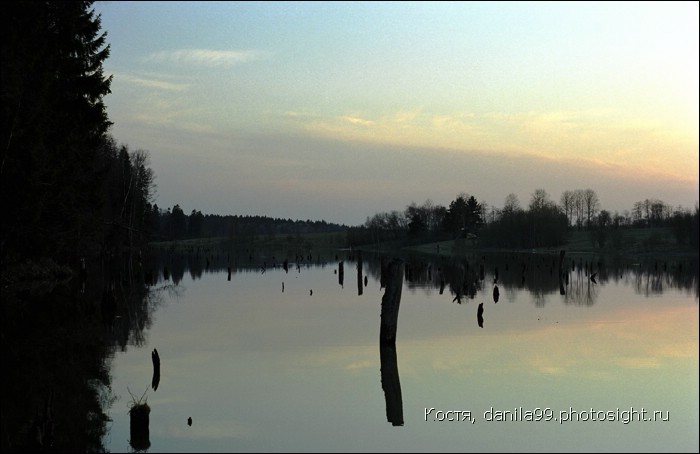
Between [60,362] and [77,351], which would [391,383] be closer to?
[60,362]

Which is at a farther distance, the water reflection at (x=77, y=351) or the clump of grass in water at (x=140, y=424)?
the clump of grass in water at (x=140, y=424)

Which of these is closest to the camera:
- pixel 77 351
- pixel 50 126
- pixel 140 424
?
pixel 140 424

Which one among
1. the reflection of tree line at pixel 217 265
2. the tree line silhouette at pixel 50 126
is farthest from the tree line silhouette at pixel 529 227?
the tree line silhouette at pixel 50 126

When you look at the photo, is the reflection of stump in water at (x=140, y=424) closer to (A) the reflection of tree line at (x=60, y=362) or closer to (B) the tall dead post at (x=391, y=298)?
(A) the reflection of tree line at (x=60, y=362)

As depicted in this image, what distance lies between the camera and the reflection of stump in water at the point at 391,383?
45.1ft

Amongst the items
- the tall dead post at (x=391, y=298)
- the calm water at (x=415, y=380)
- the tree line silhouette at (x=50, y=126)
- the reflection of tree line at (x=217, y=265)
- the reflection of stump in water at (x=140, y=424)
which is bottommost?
the reflection of tree line at (x=217, y=265)

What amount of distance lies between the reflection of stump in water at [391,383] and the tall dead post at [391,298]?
14.2 inches

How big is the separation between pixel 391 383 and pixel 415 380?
710mm

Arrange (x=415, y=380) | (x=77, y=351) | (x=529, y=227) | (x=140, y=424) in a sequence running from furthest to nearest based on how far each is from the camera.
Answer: (x=529, y=227) → (x=77, y=351) → (x=415, y=380) → (x=140, y=424)

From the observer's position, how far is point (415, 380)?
16844mm

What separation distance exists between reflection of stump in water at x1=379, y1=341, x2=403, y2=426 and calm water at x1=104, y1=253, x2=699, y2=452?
0.06 meters

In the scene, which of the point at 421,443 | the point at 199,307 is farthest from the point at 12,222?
the point at 421,443

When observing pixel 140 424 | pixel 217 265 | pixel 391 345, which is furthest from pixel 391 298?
pixel 217 265

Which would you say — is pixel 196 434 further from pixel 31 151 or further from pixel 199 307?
pixel 199 307
